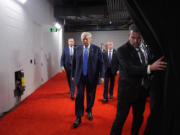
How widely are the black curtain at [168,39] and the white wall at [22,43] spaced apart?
2.98 meters

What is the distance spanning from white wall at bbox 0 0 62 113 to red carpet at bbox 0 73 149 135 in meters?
0.41

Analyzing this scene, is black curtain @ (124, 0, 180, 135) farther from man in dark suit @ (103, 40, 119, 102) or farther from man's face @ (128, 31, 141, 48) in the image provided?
man in dark suit @ (103, 40, 119, 102)

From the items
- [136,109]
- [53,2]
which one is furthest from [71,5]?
[136,109]

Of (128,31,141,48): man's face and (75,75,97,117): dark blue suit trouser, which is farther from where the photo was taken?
(75,75,97,117): dark blue suit trouser

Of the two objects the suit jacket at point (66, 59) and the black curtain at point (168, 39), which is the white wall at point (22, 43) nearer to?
the suit jacket at point (66, 59)

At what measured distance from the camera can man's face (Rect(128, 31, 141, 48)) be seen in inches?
57.1

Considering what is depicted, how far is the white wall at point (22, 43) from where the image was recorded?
2.97 m

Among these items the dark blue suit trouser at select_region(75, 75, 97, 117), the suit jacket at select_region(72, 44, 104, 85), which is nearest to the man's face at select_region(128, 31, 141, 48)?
the suit jacket at select_region(72, 44, 104, 85)

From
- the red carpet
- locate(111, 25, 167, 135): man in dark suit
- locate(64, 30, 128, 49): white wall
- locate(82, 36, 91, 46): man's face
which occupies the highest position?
locate(64, 30, 128, 49): white wall

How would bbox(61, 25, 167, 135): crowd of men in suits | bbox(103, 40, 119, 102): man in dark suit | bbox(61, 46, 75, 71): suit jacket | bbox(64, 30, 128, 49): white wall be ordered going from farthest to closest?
bbox(64, 30, 128, 49): white wall → bbox(61, 46, 75, 71): suit jacket → bbox(103, 40, 119, 102): man in dark suit → bbox(61, 25, 167, 135): crowd of men in suits

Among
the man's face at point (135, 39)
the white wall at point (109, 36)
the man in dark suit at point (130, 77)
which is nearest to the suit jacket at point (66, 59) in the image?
the man in dark suit at point (130, 77)

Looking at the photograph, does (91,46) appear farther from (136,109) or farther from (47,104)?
(47,104)

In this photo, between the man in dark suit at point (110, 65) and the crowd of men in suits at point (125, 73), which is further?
the man in dark suit at point (110, 65)

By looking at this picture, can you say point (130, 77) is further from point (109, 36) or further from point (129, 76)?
point (109, 36)
